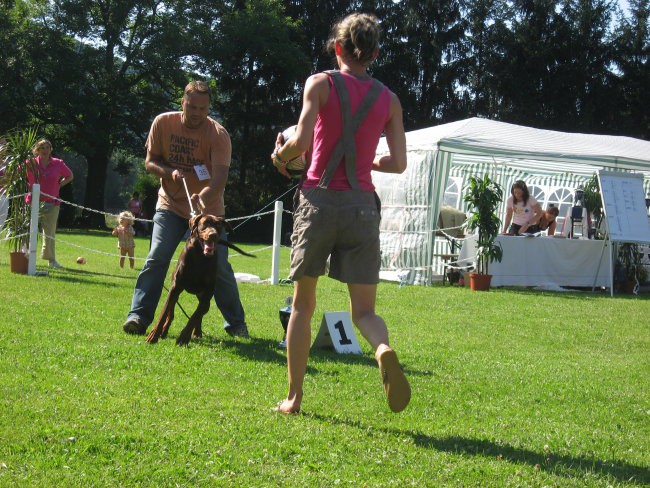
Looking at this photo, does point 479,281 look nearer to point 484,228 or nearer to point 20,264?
point 484,228

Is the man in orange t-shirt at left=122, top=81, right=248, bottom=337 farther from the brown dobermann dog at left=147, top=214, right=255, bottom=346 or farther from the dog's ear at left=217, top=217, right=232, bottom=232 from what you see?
the brown dobermann dog at left=147, top=214, right=255, bottom=346

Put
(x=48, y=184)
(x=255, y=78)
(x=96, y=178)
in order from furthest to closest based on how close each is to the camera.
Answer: (x=255, y=78), (x=96, y=178), (x=48, y=184)

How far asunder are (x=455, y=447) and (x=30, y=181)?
9.72 meters

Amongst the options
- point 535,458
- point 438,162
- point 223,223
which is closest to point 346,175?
point 535,458

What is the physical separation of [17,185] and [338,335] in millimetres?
7096

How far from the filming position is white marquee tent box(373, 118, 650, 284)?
14875mm

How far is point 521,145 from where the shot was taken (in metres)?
15.1

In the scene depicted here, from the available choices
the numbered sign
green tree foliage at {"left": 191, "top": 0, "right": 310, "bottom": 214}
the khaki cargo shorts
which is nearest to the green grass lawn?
the numbered sign

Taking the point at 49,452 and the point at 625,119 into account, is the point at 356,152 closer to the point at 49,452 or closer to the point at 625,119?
the point at 49,452

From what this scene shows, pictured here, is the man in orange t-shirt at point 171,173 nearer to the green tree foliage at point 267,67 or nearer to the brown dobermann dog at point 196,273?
the brown dobermann dog at point 196,273

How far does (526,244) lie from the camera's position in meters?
15.4

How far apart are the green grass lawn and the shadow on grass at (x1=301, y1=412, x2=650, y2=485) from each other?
0.01 m

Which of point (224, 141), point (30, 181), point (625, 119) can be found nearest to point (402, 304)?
point (224, 141)

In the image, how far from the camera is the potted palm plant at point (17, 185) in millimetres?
12031
